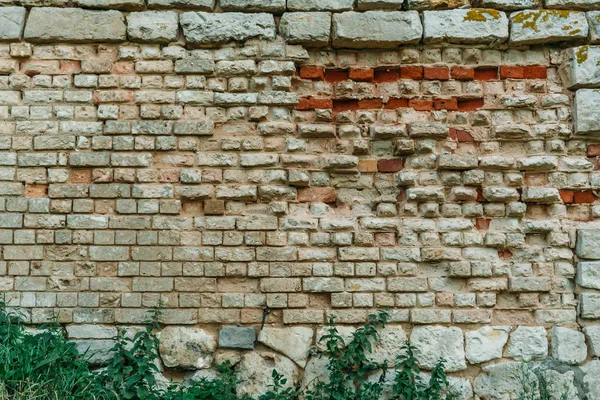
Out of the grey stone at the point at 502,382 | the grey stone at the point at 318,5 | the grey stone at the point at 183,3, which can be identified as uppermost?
the grey stone at the point at 318,5

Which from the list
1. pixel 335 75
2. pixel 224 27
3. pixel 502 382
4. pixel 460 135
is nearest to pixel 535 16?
pixel 460 135

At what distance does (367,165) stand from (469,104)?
91cm

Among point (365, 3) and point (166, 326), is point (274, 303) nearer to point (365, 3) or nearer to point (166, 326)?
point (166, 326)

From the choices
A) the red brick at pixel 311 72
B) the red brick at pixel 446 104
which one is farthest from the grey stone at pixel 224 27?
the red brick at pixel 446 104

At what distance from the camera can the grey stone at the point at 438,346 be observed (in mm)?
3738

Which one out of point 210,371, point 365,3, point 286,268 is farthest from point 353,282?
point 365,3

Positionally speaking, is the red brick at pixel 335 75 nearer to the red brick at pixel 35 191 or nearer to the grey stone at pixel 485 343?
the grey stone at pixel 485 343

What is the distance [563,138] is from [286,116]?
2057 mm

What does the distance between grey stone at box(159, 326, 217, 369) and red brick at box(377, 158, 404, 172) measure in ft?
5.67

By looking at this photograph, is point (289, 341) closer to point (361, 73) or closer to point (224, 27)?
point (361, 73)

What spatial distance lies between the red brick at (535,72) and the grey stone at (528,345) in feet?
6.12

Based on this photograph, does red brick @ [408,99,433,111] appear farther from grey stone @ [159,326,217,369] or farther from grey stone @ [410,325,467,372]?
grey stone @ [159,326,217,369]

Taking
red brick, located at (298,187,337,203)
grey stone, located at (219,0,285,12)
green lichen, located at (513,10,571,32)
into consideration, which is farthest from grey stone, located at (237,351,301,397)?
green lichen, located at (513,10,571,32)

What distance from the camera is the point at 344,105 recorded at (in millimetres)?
4016
